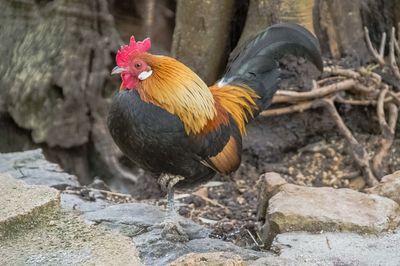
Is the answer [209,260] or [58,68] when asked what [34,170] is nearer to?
[58,68]

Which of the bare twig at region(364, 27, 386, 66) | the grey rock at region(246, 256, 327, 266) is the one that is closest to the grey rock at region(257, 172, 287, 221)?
the grey rock at region(246, 256, 327, 266)

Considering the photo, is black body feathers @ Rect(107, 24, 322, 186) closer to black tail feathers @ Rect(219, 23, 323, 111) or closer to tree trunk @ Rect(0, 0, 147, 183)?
black tail feathers @ Rect(219, 23, 323, 111)

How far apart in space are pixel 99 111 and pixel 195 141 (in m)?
2.62

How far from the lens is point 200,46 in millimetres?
5199

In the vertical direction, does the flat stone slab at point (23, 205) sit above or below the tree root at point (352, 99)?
below

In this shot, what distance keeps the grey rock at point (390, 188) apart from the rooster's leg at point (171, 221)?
1077mm

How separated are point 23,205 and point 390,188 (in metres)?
1.91

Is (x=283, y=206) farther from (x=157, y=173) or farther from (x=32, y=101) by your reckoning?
(x=32, y=101)

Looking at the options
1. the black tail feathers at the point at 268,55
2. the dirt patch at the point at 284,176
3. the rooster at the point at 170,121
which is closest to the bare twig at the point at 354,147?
the dirt patch at the point at 284,176

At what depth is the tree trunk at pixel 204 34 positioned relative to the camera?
5.08 meters

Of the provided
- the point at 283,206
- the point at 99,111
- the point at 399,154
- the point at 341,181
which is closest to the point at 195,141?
the point at 283,206

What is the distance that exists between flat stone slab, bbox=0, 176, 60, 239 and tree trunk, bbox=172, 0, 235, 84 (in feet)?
6.47

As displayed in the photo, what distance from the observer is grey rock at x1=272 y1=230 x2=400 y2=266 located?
296 cm

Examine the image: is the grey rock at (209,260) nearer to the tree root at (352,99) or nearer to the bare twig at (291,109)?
the tree root at (352,99)
